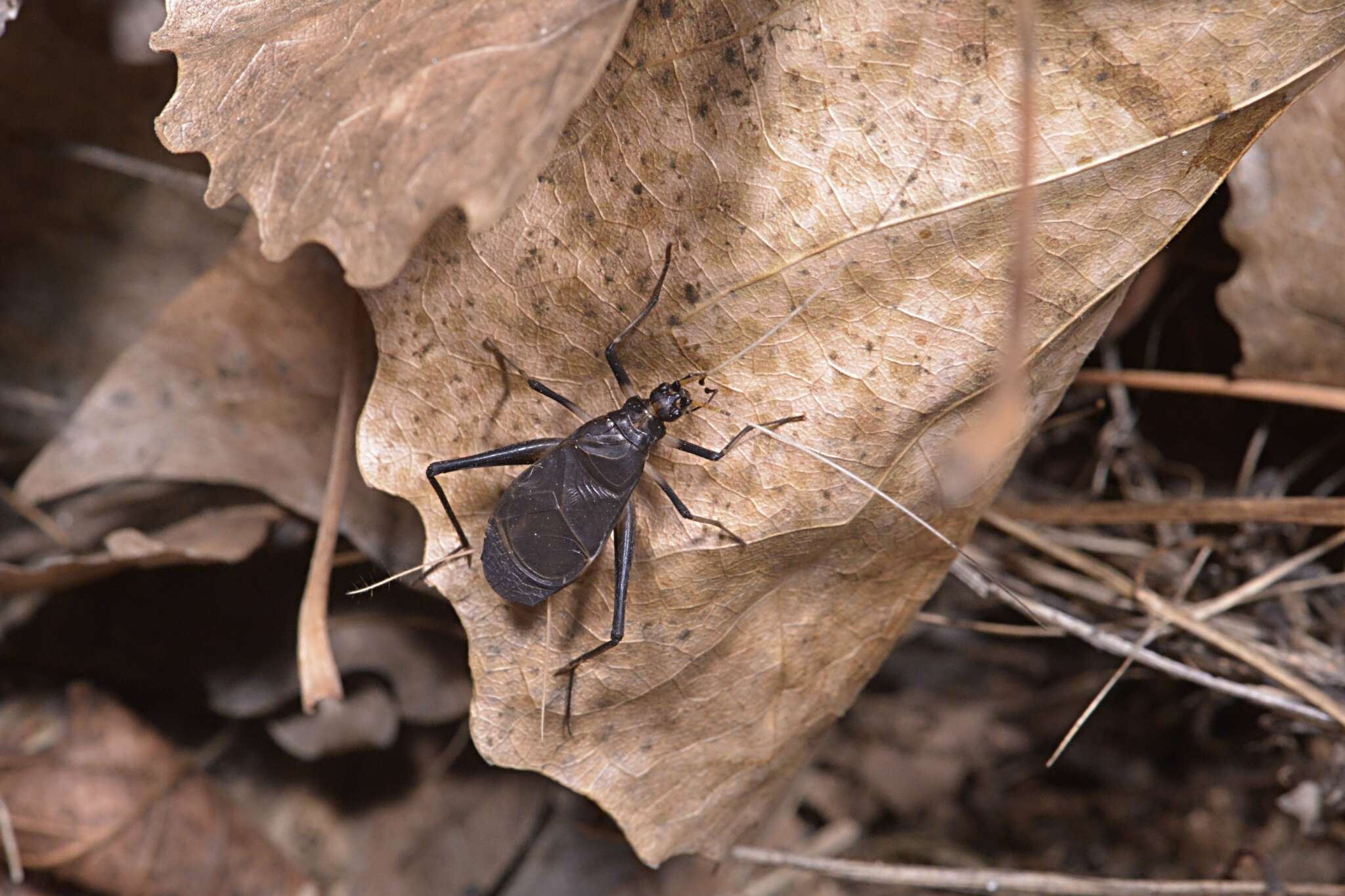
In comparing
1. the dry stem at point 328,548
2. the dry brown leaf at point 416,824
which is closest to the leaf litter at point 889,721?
the dry brown leaf at point 416,824

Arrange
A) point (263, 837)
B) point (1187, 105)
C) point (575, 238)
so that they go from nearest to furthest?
point (1187, 105) → point (575, 238) → point (263, 837)

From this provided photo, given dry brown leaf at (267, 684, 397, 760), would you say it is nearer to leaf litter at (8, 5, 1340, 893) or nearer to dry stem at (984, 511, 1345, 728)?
leaf litter at (8, 5, 1340, 893)

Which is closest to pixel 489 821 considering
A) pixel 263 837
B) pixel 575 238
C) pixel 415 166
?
pixel 263 837

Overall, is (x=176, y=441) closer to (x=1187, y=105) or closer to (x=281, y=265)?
(x=281, y=265)

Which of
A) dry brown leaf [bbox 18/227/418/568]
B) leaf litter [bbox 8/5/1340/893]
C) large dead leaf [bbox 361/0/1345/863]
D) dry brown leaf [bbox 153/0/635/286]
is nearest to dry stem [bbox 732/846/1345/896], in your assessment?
leaf litter [bbox 8/5/1340/893]

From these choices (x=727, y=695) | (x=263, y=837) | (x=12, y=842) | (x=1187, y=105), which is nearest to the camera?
(x=1187, y=105)
